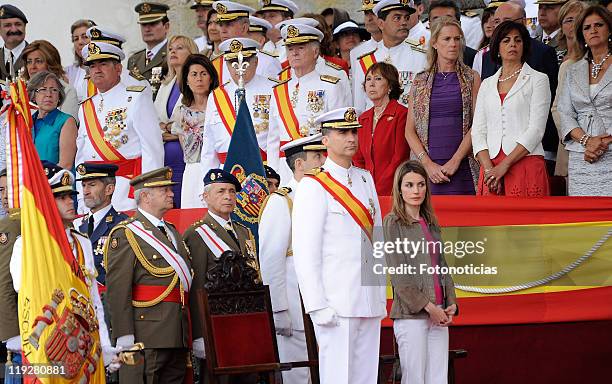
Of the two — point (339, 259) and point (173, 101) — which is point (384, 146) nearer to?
point (173, 101)

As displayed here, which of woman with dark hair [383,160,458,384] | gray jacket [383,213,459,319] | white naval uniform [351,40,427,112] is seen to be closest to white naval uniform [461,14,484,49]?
white naval uniform [351,40,427,112]

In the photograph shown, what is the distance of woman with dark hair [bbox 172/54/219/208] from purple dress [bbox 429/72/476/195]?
2109mm

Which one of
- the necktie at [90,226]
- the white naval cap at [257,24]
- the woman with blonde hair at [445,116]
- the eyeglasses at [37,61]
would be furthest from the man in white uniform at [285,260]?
the eyeglasses at [37,61]

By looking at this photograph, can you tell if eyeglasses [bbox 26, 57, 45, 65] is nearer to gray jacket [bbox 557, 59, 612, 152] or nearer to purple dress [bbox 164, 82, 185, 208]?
purple dress [bbox 164, 82, 185, 208]

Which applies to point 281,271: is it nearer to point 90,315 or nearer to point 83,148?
point 90,315

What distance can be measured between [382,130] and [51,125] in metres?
2.88

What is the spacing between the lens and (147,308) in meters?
8.99

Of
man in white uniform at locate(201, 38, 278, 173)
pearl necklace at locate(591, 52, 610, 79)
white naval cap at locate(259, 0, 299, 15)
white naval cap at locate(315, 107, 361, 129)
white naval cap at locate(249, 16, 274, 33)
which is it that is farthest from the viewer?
white naval cap at locate(259, 0, 299, 15)

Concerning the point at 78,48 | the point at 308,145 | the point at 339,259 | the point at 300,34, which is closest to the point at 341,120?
the point at 339,259

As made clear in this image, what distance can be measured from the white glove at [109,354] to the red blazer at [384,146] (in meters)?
3.23

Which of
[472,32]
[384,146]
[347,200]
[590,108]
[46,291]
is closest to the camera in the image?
[46,291]

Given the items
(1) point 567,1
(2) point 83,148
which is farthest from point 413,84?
(2) point 83,148

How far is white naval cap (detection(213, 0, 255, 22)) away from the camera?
41.0ft

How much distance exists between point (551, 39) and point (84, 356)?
19.3 ft
